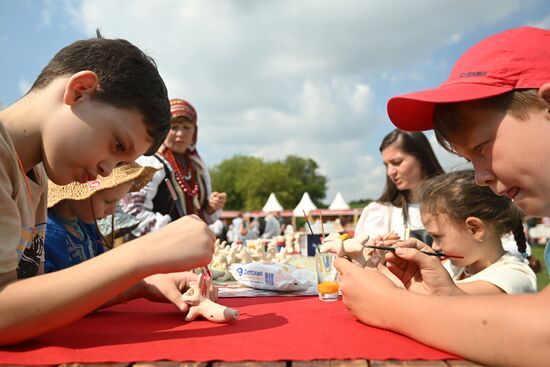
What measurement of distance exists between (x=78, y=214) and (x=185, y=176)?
198cm

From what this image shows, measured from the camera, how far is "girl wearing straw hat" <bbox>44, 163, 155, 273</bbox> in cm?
179

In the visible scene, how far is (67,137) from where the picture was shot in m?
1.24

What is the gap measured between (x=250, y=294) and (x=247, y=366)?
3.54 ft

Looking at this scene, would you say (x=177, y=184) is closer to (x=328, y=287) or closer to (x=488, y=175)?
(x=328, y=287)

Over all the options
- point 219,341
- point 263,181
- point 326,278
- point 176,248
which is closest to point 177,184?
point 326,278

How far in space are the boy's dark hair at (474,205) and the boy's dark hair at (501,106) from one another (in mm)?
818

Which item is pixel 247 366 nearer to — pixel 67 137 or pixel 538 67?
pixel 67 137

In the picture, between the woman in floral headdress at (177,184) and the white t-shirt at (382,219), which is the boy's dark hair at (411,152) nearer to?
the white t-shirt at (382,219)

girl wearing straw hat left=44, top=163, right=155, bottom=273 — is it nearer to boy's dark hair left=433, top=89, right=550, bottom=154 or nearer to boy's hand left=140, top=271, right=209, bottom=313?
boy's hand left=140, top=271, right=209, bottom=313

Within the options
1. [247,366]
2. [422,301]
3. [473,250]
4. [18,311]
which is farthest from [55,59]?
[473,250]

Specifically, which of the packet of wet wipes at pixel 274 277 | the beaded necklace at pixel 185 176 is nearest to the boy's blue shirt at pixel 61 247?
the packet of wet wipes at pixel 274 277

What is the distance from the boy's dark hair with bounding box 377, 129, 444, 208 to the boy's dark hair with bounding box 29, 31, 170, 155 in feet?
9.41

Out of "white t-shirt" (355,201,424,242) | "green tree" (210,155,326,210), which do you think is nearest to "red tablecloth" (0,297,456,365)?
"white t-shirt" (355,201,424,242)

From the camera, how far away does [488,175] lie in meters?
1.34
